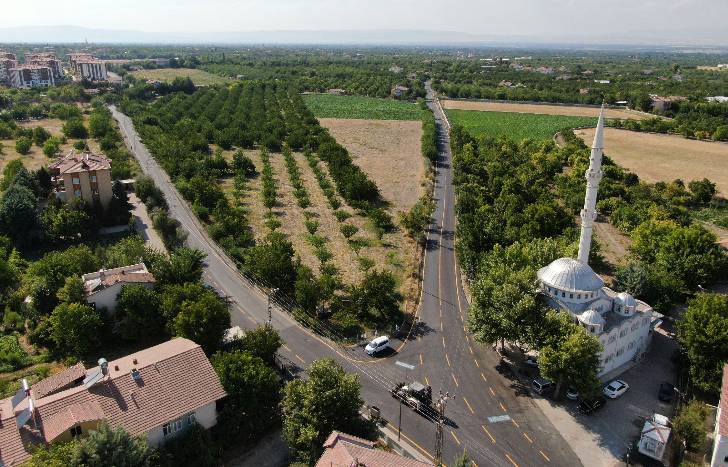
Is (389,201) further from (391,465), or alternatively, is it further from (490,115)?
(490,115)

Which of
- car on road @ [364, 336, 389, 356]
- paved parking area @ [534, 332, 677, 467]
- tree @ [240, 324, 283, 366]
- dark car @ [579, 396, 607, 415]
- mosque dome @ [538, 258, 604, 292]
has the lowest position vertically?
paved parking area @ [534, 332, 677, 467]

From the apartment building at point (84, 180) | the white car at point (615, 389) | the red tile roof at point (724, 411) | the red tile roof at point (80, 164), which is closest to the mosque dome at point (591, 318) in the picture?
the white car at point (615, 389)

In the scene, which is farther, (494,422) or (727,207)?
(727,207)

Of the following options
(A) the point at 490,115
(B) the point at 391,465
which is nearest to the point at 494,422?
(B) the point at 391,465

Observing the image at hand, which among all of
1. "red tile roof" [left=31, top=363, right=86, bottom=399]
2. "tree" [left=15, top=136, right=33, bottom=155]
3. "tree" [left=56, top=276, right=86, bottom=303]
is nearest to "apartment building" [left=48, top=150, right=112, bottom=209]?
"tree" [left=56, top=276, right=86, bottom=303]

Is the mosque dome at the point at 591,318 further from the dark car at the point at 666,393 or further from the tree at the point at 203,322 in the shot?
the tree at the point at 203,322

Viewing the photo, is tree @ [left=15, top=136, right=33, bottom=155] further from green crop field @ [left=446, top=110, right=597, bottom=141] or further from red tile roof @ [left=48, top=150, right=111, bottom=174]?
green crop field @ [left=446, top=110, right=597, bottom=141]
